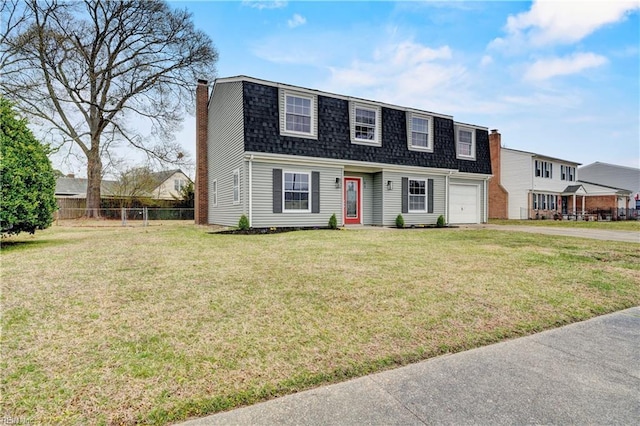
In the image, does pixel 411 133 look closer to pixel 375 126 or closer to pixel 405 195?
pixel 375 126

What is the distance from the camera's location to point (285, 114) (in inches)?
529

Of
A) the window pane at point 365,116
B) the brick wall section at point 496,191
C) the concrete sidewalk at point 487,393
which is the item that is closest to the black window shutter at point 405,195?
the window pane at point 365,116

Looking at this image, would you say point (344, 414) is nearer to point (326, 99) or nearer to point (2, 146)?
point (2, 146)

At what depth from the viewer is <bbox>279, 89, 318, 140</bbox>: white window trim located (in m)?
13.4

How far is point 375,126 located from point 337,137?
219 cm

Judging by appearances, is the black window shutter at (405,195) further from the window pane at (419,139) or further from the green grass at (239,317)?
the green grass at (239,317)

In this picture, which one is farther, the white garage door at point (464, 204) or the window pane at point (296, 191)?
the white garage door at point (464, 204)

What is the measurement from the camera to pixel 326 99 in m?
14.3

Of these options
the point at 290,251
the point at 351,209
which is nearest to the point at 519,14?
the point at 351,209

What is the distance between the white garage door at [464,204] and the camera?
60.5 feet

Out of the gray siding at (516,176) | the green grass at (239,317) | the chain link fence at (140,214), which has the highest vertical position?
the gray siding at (516,176)

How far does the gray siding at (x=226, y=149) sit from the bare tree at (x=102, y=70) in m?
9.52

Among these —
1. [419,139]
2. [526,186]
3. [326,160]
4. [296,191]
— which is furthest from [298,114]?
[526,186]

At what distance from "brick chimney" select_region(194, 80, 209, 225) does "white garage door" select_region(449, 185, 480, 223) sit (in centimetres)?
1323
